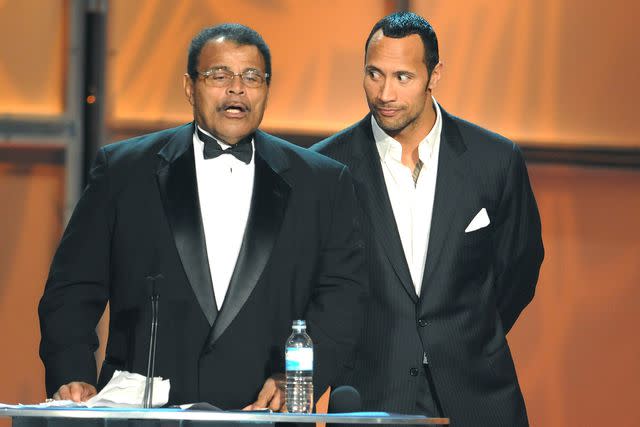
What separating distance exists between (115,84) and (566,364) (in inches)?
111

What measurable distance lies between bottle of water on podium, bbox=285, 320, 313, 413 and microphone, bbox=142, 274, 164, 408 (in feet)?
1.17

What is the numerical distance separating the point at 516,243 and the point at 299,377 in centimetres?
151

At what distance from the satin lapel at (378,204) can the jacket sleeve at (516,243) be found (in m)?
0.50

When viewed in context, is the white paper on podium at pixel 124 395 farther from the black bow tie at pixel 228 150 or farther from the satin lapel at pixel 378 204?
the satin lapel at pixel 378 204

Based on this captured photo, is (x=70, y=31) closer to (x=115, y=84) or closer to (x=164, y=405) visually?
(x=115, y=84)

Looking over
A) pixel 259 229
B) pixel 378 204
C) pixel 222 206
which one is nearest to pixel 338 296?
pixel 259 229

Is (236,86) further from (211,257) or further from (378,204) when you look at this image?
(378,204)

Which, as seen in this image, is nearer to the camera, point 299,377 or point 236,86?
point 299,377

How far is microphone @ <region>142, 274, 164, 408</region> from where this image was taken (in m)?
3.28

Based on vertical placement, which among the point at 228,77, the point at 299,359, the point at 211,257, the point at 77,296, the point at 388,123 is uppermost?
the point at 228,77

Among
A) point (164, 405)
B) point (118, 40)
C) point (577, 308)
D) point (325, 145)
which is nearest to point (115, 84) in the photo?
point (118, 40)

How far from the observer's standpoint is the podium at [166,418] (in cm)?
296

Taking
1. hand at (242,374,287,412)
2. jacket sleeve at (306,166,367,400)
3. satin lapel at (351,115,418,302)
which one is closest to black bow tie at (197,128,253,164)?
jacket sleeve at (306,166,367,400)

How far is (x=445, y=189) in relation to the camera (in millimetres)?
4414
